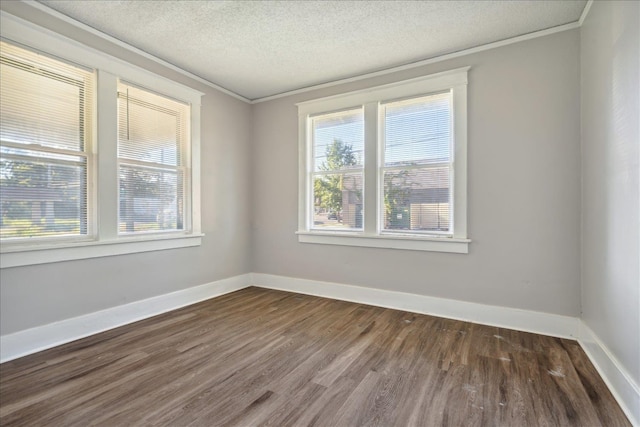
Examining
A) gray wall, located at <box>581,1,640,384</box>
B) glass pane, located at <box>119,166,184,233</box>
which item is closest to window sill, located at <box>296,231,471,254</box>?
gray wall, located at <box>581,1,640,384</box>

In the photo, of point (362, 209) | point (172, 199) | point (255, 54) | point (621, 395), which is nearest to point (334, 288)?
point (362, 209)

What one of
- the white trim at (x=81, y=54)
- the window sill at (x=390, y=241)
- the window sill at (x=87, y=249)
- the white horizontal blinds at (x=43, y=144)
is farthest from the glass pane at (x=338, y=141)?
the white horizontal blinds at (x=43, y=144)

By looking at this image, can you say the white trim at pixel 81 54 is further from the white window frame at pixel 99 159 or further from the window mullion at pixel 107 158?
the window mullion at pixel 107 158

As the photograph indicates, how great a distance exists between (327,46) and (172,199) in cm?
243

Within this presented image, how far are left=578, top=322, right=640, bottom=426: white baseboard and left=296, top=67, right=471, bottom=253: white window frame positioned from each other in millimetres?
1156

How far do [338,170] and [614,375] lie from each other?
306 cm

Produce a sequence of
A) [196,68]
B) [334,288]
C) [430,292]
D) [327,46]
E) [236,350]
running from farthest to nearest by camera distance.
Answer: [334,288] → [196,68] → [430,292] → [327,46] → [236,350]

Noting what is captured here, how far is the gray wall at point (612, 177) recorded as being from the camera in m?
1.71

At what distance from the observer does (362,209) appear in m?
3.73

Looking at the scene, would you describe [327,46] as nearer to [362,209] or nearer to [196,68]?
[196,68]

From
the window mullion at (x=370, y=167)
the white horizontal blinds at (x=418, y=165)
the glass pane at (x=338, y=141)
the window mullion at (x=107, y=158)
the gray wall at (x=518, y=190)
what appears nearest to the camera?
the gray wall at (x=518, y=190)

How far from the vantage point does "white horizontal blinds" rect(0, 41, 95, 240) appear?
91.4 inches

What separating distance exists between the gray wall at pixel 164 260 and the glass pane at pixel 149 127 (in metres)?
0.30

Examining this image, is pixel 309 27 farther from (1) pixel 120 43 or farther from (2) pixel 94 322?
(2) pixel 94 322
